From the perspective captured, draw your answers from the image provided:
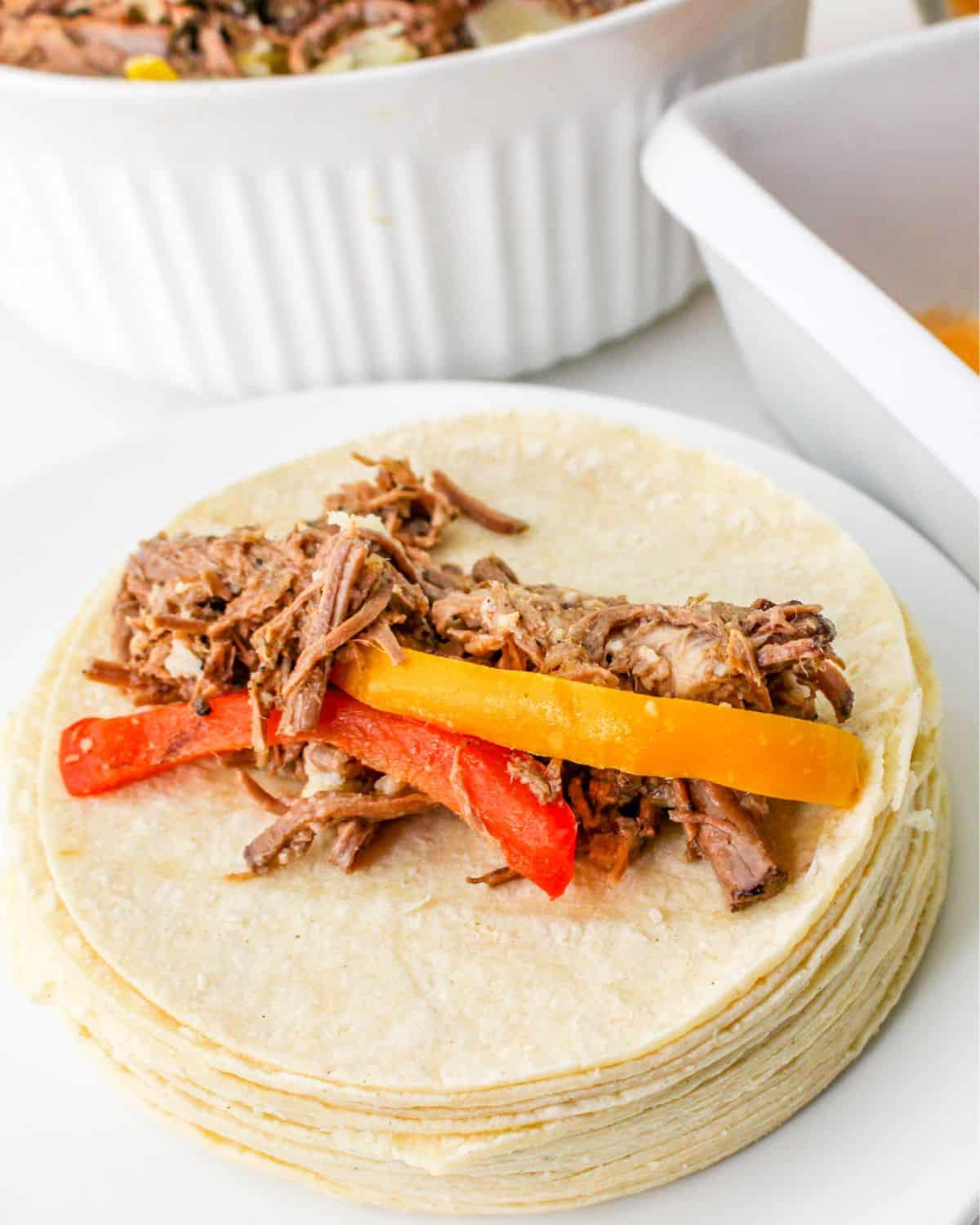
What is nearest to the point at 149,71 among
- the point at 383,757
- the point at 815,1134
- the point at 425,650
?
the point at 425,650

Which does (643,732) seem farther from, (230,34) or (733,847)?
(230,34)

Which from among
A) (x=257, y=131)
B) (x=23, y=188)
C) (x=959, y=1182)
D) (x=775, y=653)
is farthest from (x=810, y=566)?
(x=23, y=188)

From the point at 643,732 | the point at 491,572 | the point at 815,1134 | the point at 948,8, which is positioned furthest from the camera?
the point at 948,8

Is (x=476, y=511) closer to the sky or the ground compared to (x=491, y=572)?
closer to the ground

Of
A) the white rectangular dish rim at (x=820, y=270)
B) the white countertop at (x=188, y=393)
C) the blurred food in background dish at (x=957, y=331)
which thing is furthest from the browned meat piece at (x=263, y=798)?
the blurred food in background dish at (x=957, y=331)

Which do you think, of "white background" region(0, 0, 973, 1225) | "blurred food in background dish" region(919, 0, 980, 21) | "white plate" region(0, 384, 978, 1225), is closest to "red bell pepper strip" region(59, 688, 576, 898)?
"white plate" region(0, 384, 978, 1225)

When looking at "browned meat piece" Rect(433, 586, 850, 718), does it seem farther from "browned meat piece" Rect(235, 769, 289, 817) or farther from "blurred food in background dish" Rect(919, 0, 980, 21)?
"blurred food in background dish" Rect(919, 0, 980, 21)
